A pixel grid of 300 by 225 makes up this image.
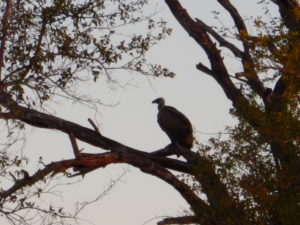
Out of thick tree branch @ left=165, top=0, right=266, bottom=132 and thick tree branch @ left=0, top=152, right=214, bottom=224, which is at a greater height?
thick tree branch @ left=165, top=0, right=266, bottom=132

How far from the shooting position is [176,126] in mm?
13758

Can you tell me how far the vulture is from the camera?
44.6 feet

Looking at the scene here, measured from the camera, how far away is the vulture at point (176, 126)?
13586 millimetres

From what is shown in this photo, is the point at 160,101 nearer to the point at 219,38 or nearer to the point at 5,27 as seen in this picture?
the point at 219,38

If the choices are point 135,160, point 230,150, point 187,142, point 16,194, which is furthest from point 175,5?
point 16,194

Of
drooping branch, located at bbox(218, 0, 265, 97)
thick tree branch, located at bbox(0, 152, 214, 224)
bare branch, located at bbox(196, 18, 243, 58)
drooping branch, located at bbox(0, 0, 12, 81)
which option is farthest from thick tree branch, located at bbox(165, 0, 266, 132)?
drooping branch, located at bbox(0, 0, 12, 81)

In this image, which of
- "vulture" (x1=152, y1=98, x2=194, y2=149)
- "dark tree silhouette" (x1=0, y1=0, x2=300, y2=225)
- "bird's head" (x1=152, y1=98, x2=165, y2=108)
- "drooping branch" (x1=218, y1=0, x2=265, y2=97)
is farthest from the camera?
"bird's head" (x1=152, y1=98, x2=165, y2=108)

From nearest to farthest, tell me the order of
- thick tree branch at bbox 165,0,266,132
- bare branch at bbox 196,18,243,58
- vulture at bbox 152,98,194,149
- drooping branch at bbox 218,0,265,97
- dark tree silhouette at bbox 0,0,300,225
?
dark tree silhouette at bbox 0,0,300,225 < drooping branch at bbox 218,0,265,97 < thick tree branch at bbox 165,0,266,132 < vulture at bbox 152,98,194,149 < bare branch at bbox 196,18,243,58

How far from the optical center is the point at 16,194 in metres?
9.30

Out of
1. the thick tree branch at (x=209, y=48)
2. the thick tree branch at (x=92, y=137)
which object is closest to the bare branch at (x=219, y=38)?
the thick tree branch at (x=209, y=48)

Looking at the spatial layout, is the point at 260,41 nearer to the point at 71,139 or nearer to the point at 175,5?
the point at 71,139

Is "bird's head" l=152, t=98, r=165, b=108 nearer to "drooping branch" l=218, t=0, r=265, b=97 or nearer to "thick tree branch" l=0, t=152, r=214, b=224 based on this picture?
"drooping branch" l=218, t=0, r=265, b=97

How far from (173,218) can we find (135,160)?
1.02 m

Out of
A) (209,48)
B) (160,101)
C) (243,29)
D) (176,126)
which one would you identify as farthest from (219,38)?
(160,101)
